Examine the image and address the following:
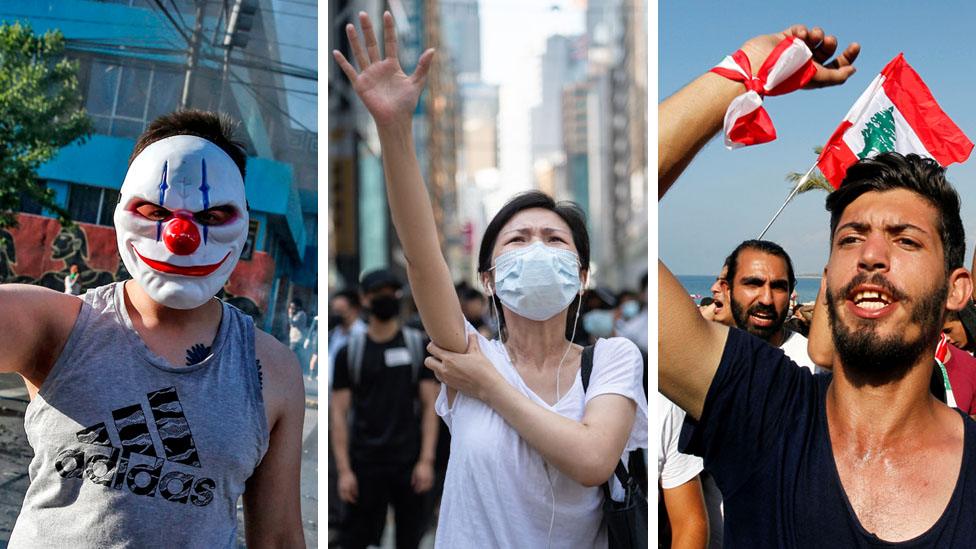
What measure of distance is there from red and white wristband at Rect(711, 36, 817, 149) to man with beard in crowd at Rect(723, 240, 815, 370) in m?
0.69

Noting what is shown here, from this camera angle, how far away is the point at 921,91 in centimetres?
307

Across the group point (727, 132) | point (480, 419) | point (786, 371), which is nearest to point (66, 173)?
point (480, 419)

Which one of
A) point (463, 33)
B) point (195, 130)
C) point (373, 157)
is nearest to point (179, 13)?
point (195, 130)

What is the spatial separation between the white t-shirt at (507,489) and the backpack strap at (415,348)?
1.69 metres

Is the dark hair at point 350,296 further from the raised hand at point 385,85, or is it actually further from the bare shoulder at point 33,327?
the raised hand at point 385,85

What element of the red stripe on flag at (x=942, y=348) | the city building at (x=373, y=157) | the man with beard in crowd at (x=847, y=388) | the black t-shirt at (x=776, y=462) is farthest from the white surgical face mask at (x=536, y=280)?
the city building at (x=373, y=157)

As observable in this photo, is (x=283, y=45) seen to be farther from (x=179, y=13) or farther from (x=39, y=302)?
(x=39, y=302)

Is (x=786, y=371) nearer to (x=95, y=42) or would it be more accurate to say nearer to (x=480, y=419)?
(x=480, y=419)

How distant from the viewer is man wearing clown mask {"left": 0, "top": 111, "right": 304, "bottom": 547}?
7.75 feet

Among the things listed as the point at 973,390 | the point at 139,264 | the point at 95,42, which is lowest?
the point at 973,390

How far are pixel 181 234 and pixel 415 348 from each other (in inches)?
78.1

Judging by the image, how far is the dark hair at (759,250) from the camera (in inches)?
123

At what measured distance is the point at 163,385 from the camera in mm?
2480

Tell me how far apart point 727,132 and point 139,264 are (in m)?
1.57
